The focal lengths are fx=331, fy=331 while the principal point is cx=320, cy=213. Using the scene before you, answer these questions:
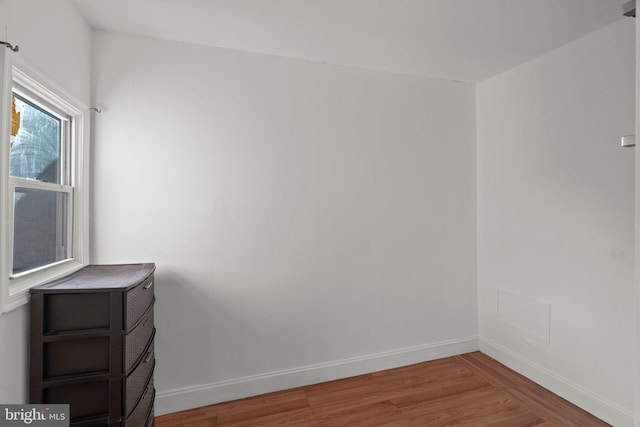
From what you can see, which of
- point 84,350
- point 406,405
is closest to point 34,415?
point 84,350

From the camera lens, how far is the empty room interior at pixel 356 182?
2111 millimetres

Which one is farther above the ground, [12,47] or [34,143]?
[12,47]

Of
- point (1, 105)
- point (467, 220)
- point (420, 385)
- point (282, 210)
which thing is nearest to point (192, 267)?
point (282, 210)

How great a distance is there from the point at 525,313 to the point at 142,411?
285 centimetres

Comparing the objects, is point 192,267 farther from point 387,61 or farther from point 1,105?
point 387,61

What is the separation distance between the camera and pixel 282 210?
2.62 m

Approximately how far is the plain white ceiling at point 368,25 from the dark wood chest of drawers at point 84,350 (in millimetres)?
1658

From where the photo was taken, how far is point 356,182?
283 cm

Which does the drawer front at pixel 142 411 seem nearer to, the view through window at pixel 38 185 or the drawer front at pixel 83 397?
the drawer front at pixel 83 397

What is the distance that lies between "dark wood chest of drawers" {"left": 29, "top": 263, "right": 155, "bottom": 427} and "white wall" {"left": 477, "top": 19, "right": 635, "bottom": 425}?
9.42 ft

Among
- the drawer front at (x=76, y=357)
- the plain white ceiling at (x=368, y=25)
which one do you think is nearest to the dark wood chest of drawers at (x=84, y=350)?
the drawer front at (x=76, y=357)

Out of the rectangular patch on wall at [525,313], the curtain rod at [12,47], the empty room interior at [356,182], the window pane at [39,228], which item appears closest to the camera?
the curtain rod at [12,47]

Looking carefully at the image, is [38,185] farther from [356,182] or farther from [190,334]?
[356,182]

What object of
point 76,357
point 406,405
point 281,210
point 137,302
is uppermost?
point 281,210
